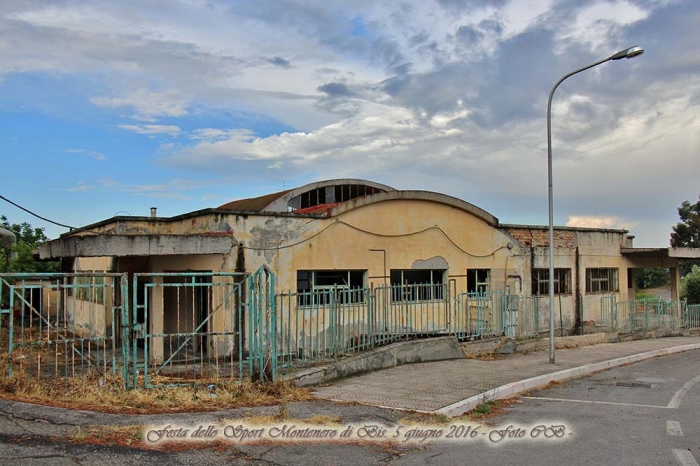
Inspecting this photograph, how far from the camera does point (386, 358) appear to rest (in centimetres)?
1336

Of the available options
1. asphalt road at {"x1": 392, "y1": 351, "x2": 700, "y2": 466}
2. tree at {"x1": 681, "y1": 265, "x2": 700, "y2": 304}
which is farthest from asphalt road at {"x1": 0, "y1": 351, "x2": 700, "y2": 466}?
tree at {"x1": 681, "y1": 265, "x2": 700, "y2": 304}

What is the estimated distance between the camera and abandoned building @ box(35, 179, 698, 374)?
42.8 feet

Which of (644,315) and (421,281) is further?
(644,315)

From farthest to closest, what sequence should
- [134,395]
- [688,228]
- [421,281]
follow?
[688,228] → [421,281] → [134,395]

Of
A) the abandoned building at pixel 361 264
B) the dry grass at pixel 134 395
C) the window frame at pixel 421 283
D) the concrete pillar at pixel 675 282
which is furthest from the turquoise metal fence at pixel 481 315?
the concrete pillar at pixel 675 282

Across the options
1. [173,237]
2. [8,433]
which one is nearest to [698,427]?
[8,433]

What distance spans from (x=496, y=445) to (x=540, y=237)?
1517 centimetres

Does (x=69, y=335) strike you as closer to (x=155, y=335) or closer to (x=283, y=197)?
(x=283, y=197)

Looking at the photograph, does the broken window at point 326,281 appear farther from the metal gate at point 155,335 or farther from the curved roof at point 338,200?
the metal gate at point 155,335

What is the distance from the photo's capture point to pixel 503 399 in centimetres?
1090

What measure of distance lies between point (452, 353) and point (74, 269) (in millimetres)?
14237

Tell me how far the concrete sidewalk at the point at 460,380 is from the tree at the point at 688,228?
54.0 m

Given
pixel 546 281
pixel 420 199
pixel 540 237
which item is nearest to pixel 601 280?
pixel 546 281

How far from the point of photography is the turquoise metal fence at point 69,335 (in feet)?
29.9
